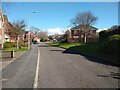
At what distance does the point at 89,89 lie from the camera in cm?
927

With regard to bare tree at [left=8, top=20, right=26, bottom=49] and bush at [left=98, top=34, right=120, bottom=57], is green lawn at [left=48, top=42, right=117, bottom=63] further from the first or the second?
bare tree at [left=8, top=20, right=26, bottom=49]

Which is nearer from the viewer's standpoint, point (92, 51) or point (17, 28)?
point (92, 51)

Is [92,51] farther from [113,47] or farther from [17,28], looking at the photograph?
[17,28]

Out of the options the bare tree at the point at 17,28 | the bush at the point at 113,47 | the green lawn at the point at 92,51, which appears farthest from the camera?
the bare tree at the point at 17,28

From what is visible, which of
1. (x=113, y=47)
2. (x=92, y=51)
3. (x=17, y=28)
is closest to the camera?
(x=113, y=47)

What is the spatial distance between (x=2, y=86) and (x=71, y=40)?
6993cm

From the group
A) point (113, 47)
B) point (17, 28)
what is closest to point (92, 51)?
point (113, 47)

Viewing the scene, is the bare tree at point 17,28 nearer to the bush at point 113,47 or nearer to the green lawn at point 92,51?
the green lawn at point 92,51

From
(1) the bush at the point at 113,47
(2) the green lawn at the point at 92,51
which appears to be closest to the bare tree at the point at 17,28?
(2) the green lawn at the point at 92,51

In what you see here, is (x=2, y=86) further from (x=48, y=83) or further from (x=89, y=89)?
(x=89, y=89)

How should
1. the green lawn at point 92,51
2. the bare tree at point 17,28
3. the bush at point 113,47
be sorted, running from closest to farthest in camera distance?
the bush at point 113,47 < the green lawn at point 92,51 < the bare tree at point 17,28

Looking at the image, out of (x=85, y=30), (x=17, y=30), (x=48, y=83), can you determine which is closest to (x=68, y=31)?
(x=85, y=30)

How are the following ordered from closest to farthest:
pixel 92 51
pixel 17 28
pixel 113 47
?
pixel 113 47
pixel 92 51
pixel 17 28

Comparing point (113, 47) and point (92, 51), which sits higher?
point (113, 47)
